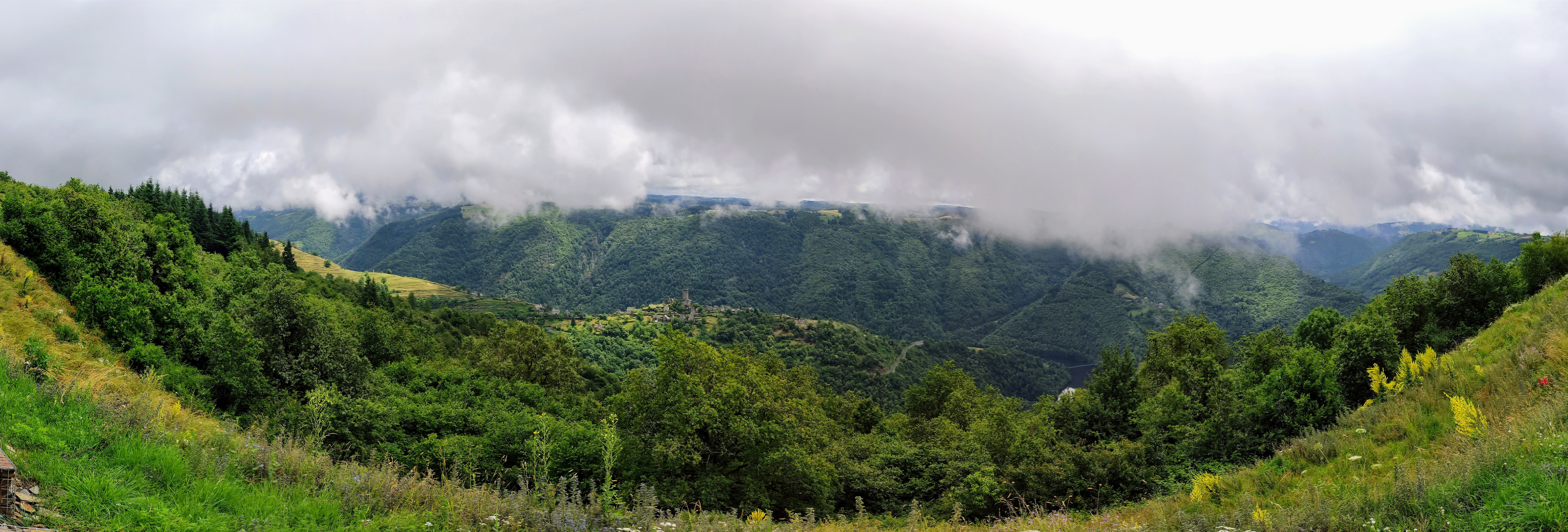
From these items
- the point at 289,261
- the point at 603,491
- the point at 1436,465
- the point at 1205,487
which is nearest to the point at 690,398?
the point at 603,491

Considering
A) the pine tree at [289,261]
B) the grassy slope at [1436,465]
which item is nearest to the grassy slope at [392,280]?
the pine tree at [289,261]

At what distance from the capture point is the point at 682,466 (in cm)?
Result: 1927

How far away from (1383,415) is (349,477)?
17281mm

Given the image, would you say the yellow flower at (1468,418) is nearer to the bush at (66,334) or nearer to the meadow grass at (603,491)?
the meadow grass at (603,491)

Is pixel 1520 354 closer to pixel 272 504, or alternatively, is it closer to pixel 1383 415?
pixel 1383 415

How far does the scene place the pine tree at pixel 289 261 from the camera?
225 ft

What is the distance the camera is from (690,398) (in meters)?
19.6

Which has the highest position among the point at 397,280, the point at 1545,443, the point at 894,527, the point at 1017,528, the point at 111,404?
the point at 1545,443

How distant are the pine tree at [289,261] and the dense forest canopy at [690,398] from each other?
1592 inches

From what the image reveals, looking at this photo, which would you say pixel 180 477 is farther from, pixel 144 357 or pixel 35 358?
pixel 144 357

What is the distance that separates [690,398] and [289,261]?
268 ft

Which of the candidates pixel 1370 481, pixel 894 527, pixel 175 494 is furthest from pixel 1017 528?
pixel 175 494

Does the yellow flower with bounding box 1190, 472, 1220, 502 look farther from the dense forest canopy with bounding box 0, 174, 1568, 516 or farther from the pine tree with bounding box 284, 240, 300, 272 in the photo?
the pine tree with bounding box 284, 240, 300, 272

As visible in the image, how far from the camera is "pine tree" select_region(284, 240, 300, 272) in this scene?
68.7m
